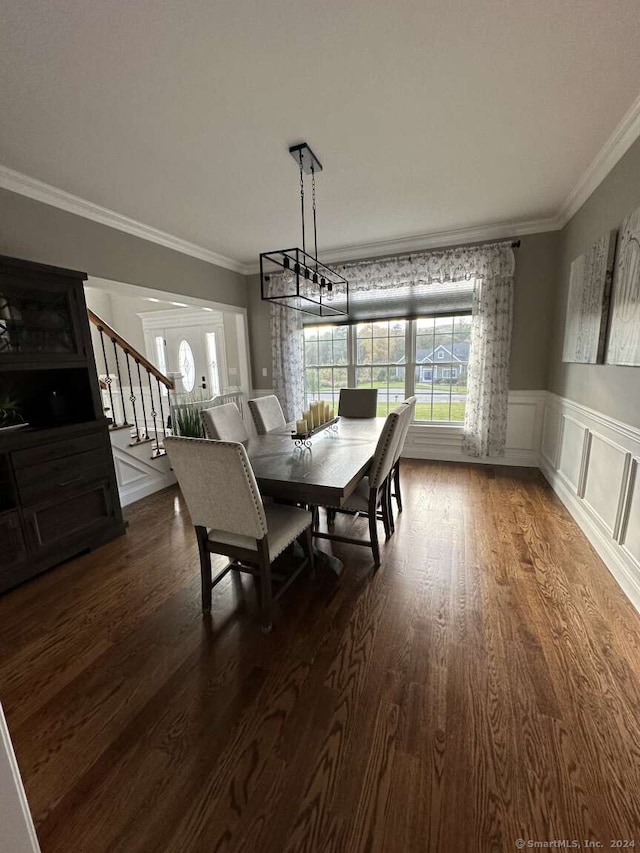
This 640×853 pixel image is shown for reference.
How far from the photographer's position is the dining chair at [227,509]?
5.23 ft

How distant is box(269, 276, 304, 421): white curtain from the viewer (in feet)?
15.6

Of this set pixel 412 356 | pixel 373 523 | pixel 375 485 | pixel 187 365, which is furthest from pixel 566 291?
pixel 187 365

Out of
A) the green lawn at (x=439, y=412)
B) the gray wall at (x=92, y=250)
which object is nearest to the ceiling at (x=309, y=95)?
the gray wall at (x=92, y=250)

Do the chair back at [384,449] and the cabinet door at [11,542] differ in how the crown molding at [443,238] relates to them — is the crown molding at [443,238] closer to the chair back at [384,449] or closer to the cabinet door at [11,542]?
the chair back at [384,449]

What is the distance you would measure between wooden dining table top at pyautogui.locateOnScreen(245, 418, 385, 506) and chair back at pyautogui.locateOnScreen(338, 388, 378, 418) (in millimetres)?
722

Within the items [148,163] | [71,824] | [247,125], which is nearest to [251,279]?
[148,163]

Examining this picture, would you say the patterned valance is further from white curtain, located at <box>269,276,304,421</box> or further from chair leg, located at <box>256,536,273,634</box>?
chair leg, located at <box>256,536,273,634</box>

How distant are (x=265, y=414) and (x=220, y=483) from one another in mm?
1823

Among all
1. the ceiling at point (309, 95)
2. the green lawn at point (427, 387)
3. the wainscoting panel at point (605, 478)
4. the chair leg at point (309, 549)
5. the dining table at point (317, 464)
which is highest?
the ceiling at point (309, 95)

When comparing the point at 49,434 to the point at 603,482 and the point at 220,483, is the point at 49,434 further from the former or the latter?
the point at 603,482

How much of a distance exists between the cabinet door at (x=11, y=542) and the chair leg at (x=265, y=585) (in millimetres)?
1646

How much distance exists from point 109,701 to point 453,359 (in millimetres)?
4343

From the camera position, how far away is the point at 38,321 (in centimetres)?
242

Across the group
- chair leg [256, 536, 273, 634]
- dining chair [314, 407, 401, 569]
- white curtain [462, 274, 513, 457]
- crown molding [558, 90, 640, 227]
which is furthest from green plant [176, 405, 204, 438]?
crown molding [558, 90, 640, 227]
